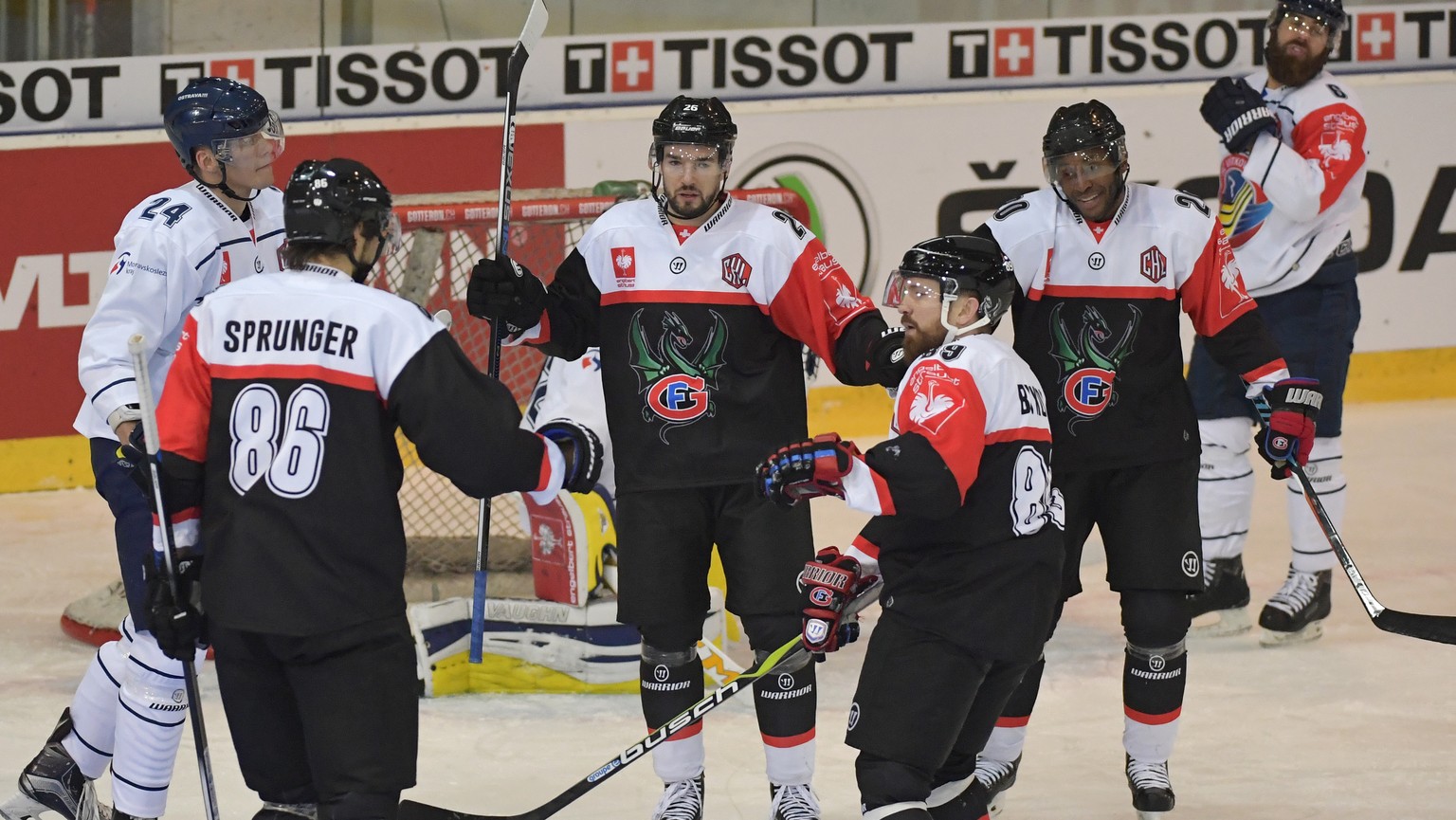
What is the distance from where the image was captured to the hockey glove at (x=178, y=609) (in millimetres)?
2734

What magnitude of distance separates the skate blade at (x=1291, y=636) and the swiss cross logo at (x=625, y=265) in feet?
7.53

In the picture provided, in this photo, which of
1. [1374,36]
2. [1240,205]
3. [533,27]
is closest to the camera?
→ [533,27]

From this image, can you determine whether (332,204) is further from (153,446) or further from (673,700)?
(673,700)

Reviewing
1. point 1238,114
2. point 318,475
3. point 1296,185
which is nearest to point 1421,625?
point 1296,185

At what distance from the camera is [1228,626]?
16.6 feet

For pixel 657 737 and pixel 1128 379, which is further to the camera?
pixel 1128 379

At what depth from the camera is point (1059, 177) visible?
3.60m

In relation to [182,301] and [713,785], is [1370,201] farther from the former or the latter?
[182,301]

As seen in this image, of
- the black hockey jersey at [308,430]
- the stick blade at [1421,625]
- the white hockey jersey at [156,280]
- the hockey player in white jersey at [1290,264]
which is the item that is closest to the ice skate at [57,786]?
the white hockey jersey at [156,280]

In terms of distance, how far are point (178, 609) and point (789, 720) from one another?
48.9 inches

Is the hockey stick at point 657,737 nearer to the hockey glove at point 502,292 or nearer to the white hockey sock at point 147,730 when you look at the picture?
the white hockey sock at point 147,730

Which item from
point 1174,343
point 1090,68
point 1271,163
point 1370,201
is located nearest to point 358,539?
point 1174,343

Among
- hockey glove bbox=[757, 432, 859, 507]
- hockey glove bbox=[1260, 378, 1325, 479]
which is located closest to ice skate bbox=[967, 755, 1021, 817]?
hockey glove bbox=[1260, 378, 1325, 479]

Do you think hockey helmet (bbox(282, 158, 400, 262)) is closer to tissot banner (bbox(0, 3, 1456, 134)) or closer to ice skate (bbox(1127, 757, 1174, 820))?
ice skate (bbox(1127, 757, 1174, 820))
